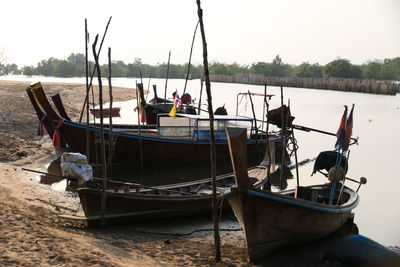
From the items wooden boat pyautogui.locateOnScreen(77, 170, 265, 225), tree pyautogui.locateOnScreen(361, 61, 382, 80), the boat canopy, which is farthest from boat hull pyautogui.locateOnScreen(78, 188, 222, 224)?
tree pyautogui.locateOnScreen(361, 61, 382, 80)

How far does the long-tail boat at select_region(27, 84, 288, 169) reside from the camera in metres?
16.5

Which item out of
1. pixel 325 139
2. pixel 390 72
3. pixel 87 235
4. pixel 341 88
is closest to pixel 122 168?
pixel 87 235

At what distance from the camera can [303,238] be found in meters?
8.97

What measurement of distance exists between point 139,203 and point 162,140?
295 inches

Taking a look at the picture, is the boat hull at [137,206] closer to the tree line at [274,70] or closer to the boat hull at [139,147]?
the boat hull at [139,147]

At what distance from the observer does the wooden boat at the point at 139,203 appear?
9.77 metres

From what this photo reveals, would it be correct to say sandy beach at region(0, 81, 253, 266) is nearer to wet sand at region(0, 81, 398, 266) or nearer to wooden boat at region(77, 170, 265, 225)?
wet sand at region(0, 81, 398, 266)

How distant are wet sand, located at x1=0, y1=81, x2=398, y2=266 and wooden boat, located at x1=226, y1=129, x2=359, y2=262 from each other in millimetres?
440

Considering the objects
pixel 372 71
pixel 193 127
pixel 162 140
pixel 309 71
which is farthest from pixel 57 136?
pixel 372 71

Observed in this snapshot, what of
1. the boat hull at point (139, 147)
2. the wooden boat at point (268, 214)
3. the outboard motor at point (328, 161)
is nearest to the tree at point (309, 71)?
the boat hull at point (139, 147)

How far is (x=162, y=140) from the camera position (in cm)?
1761

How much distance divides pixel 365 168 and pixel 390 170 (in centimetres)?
118

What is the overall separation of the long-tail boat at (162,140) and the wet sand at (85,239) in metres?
2.81

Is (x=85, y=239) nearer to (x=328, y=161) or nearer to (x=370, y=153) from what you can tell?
(x=328, y=161)
